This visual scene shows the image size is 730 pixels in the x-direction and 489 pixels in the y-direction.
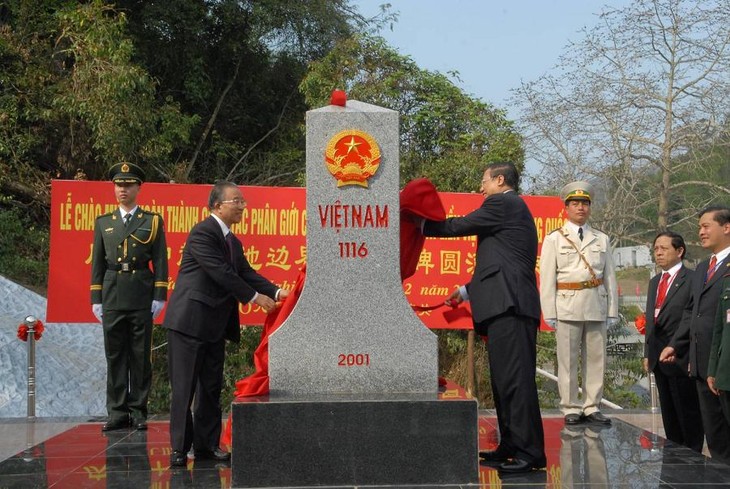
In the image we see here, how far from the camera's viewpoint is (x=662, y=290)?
5695 mm

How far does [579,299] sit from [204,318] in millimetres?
2609

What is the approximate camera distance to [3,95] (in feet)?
37.0

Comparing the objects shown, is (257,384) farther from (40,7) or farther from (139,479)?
(40,7)

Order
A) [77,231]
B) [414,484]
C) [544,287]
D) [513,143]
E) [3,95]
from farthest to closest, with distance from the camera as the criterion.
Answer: [3,95]
[513,143]
[77,231]
[544,287]
[414,484]

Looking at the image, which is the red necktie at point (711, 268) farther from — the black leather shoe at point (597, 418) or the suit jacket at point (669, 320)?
the black leather shoe at point (597, 418)

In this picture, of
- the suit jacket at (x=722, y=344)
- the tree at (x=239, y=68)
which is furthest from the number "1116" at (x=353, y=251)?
the tree at (x=239, y=68)

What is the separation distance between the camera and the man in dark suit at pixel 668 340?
545 centimetres

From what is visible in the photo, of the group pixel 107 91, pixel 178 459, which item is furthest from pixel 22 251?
pixel 178 459

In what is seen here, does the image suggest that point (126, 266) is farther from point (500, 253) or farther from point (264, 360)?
point (500, 253)

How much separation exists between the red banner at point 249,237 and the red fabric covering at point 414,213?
2730mm

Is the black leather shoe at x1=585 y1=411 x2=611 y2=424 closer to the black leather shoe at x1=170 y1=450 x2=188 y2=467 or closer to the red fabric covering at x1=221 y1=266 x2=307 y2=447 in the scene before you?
the red fabric covering at x1=221 y1=266 x2=307 y2=447

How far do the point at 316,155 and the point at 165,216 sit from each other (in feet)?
11.7

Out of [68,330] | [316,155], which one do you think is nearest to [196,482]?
[316,155]

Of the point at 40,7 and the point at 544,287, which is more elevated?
the point at 40,7
